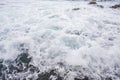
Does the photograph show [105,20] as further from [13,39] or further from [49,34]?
[13,39]

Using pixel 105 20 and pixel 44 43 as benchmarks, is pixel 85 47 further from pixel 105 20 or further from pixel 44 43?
pixel 105 20

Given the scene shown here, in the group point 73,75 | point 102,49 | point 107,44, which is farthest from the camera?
point 107,44

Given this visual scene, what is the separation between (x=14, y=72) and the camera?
257 cm

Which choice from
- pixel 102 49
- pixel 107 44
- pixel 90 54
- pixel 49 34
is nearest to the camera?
pixel 90 54

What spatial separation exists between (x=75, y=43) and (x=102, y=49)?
829mm

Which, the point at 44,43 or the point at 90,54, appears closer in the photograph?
the point at 90,54

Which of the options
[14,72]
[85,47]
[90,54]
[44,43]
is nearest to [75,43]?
[85,47]

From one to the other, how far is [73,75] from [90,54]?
2.87 feet

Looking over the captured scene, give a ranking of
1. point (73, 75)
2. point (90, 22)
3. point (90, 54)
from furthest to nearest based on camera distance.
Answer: point (90, 22) → point (90, 54) → point (73, 75)

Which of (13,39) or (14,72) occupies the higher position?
(13,39)

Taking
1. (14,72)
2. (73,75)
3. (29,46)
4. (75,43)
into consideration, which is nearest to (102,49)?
(75,43)

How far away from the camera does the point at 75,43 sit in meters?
3.58

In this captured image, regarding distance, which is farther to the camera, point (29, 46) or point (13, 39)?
point (13, 39)

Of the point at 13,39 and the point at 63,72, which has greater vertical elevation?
the point at 13,39
